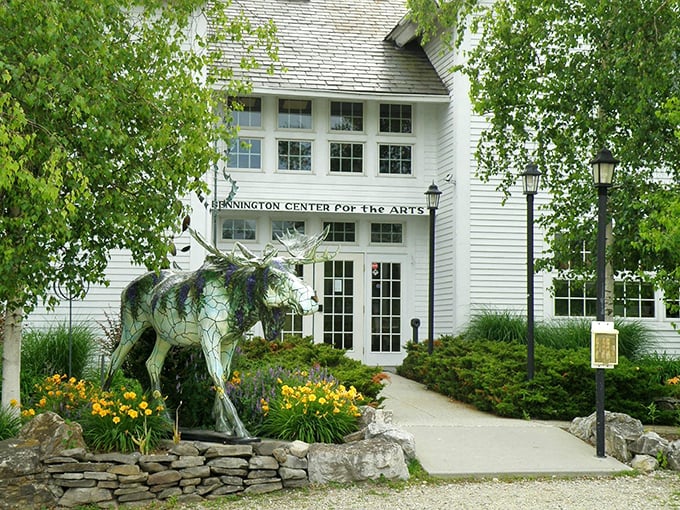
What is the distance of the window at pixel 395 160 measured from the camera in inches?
725

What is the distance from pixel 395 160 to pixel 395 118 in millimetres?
937

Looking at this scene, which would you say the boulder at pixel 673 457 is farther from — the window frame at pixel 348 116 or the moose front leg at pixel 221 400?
the window frame at pixel 348 116

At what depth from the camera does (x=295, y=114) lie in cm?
1823

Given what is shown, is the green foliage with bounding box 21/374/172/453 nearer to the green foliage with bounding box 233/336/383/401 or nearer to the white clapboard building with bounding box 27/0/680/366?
the green foliage with bounding box 233/336/383/401

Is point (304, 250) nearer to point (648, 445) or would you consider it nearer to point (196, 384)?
point (196, 384)

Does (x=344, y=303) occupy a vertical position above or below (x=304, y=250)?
below

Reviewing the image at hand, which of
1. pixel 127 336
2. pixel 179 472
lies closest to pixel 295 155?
pixel 127 336

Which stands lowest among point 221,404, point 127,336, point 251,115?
point 221,404

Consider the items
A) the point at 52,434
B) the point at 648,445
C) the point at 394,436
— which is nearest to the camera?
Result: the point at 52,434

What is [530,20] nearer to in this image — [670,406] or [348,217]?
[670,406]

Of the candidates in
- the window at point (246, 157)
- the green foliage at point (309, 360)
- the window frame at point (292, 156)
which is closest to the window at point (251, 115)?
the window at point (246, 157)

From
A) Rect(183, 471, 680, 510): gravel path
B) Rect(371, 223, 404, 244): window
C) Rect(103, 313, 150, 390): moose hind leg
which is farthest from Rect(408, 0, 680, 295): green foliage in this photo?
Rect(103, 313, 150, 390): moose hind leg

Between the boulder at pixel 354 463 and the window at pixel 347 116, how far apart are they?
1146 centimetres

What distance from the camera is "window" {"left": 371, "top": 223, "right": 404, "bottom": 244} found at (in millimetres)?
18438
